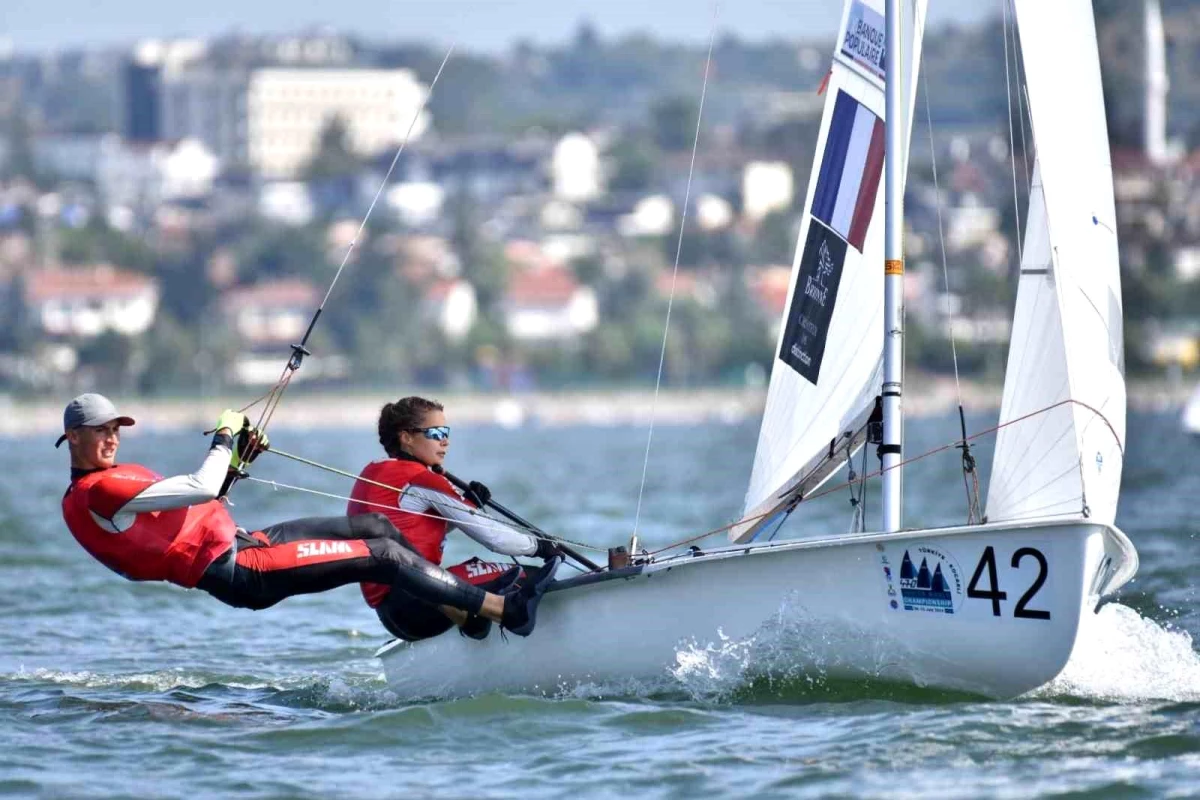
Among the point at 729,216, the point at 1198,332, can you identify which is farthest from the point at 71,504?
the point at 729,216

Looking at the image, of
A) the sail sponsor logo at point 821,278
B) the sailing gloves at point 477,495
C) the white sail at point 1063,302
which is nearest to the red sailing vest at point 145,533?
the sailing gloves at point 477,495

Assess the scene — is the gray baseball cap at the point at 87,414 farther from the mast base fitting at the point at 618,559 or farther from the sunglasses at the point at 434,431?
the mast base fitting at the point at 618,559

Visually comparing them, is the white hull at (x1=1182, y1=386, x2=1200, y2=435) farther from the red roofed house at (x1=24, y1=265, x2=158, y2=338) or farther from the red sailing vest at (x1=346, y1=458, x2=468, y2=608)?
the red roofed house at (x1=24, y1=265, x2=158, y2=338)

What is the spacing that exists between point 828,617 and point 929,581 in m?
0.40

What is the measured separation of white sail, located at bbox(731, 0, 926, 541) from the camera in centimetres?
825

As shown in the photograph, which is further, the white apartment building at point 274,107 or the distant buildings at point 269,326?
the white apartment building at point 274,107

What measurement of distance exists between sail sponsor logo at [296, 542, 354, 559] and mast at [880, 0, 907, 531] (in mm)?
1866

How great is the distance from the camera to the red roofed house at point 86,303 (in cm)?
9912

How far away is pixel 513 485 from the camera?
28156 millimetres

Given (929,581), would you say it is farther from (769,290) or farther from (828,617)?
(769,290)

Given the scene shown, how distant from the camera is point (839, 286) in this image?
8.37 m

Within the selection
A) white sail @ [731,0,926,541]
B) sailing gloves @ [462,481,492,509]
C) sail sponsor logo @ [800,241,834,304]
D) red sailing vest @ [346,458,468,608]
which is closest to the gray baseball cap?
red sailing vest @ [346,458,468,608]

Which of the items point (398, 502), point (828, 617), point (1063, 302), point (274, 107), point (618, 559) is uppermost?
point (274, 107)

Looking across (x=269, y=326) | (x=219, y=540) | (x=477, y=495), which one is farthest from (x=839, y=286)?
(x=269, y=326)
